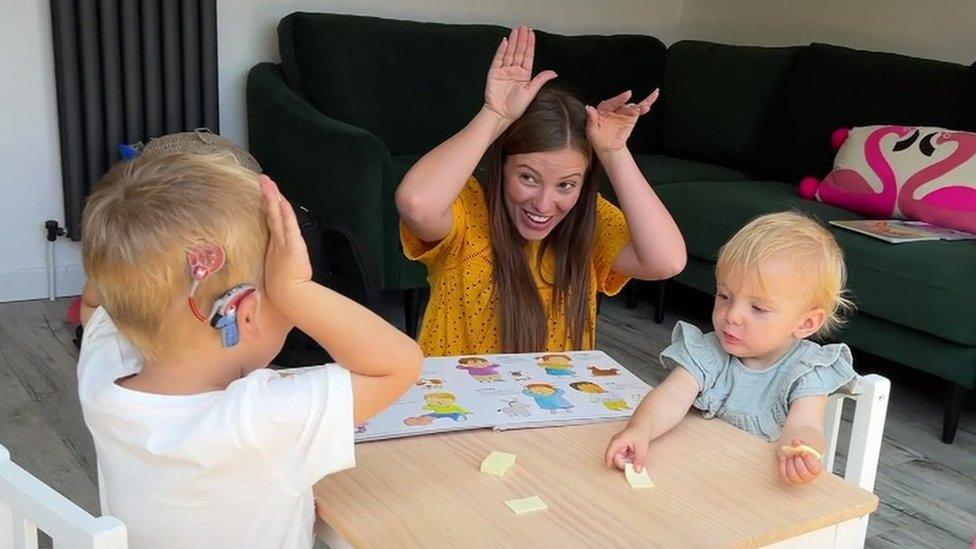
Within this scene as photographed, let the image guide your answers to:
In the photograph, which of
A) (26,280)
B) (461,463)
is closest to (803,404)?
(461,463)

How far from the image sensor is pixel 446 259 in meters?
1.63

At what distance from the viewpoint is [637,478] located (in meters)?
1.05

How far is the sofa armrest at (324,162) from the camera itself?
9.38 ft

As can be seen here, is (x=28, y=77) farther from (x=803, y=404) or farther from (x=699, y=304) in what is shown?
(x=803, y=404)

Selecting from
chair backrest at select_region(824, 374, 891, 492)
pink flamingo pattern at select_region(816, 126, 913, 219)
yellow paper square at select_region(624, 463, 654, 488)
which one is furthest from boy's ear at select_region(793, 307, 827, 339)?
pink flamingo pattern at select_region(816, 126, 913, 219)

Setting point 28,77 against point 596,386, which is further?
point 28,77

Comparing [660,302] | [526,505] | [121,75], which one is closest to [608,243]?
[526,505]

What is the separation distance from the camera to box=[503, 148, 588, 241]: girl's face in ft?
5.16

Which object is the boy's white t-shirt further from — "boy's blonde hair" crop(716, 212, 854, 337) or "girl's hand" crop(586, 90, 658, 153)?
"girl's hand" crop(586, 90, 658, 153)

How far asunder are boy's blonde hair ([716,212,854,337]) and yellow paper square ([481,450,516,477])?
1.33ft

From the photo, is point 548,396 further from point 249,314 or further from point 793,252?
point 249,314

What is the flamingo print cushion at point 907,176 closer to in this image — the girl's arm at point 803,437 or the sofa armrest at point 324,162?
the sofa armrest at point 324,162

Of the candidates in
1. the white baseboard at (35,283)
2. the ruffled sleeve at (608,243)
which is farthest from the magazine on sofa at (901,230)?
the white baseboard at (35,283)

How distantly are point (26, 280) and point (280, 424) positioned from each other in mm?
2863
